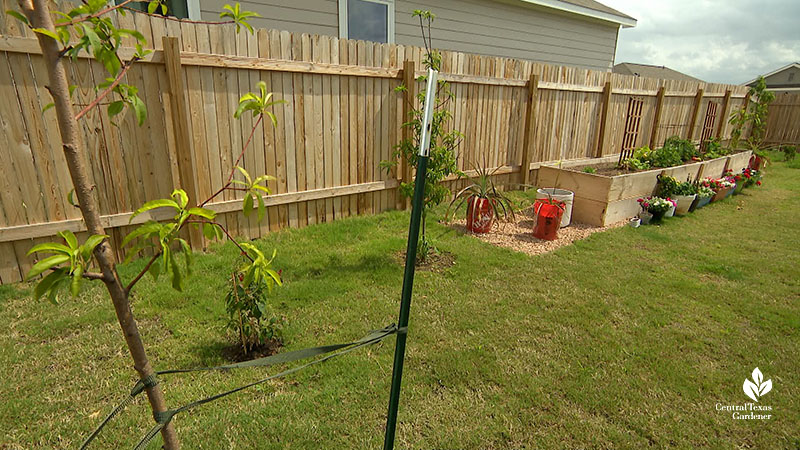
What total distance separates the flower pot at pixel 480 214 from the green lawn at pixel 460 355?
2.43 ft

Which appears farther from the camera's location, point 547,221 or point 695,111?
point 695,111

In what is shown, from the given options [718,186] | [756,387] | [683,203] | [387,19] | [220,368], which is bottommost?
[756,387]

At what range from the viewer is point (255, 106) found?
1215 mm

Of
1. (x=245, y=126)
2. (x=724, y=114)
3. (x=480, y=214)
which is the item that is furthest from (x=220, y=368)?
(x=724, y=114)

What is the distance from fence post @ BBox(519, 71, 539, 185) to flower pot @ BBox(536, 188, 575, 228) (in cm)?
138

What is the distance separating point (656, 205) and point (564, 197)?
4.84ft

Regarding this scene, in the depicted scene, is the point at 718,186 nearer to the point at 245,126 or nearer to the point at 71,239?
the point at 245,126

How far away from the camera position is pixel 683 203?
6523mm

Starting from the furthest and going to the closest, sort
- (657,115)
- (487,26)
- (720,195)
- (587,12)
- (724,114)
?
(724,114) → (587,12) → (657,115) → (487,26) → (720,195)

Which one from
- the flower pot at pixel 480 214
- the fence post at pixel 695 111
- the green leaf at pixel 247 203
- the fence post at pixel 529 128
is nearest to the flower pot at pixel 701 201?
the fence post at pixel 529 128

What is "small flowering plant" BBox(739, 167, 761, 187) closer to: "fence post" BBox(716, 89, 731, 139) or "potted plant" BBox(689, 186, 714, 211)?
"potted plant" BBox(689, 186, 714, 211)

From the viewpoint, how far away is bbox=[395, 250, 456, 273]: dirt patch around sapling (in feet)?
13.9

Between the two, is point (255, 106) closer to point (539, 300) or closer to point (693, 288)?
point (539, 300)

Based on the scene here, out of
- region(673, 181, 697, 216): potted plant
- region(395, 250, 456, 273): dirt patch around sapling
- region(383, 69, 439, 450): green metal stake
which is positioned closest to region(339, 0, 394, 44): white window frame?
region(395, 250, 456, 273): dirt patch around sapling
